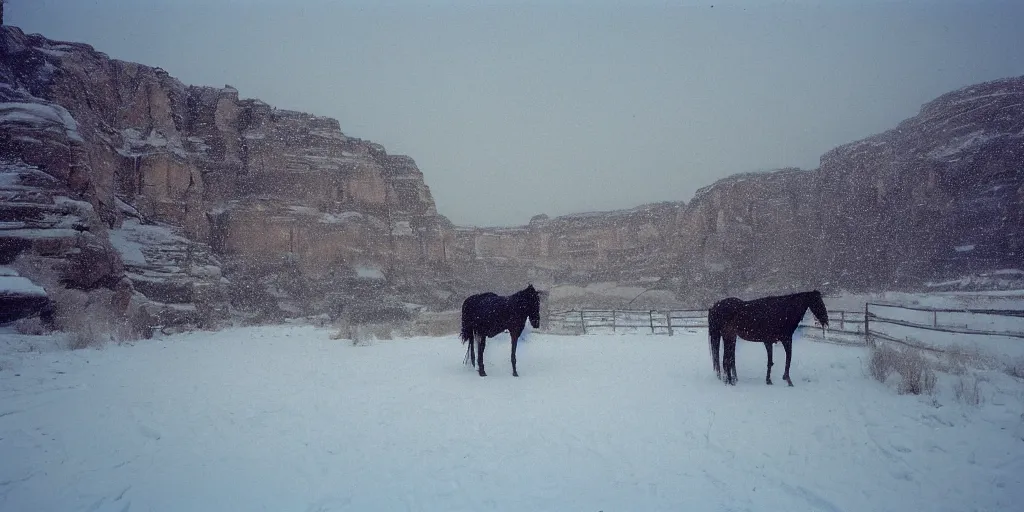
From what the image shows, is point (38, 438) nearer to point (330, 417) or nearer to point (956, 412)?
point (330, 417)

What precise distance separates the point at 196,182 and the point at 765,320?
53569 mm

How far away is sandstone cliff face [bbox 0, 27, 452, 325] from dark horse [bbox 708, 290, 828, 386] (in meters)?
23.6

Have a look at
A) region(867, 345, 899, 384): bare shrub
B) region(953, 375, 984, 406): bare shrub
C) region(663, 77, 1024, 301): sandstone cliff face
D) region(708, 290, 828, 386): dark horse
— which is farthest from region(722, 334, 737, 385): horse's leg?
region(663, 77, 1024, 301): sandstone cliff face

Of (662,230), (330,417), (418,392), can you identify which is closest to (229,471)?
(330,417)

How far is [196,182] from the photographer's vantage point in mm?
43469

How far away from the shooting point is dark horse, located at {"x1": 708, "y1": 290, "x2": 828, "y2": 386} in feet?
25.1

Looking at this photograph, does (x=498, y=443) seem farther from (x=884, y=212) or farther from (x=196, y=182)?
(x=884, y=212)

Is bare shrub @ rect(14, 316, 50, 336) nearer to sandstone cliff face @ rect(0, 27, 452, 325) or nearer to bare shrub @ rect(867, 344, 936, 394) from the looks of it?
sandstone cliff face @ rect(0, 27, 452, 325)

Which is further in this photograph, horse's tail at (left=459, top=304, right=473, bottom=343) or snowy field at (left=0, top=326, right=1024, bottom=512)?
horse's tail at (left=459, top=304, right=473, bottom=343)

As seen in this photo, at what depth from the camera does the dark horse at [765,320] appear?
25.1ft

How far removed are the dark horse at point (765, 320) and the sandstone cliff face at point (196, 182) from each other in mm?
23573

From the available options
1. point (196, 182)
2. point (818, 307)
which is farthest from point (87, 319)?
point (196, 182)

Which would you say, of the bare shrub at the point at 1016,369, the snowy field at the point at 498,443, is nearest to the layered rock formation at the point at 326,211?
the snowy field at the point at 498,443

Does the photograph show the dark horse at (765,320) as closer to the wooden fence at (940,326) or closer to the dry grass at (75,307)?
the wooden fence at (940,326)
